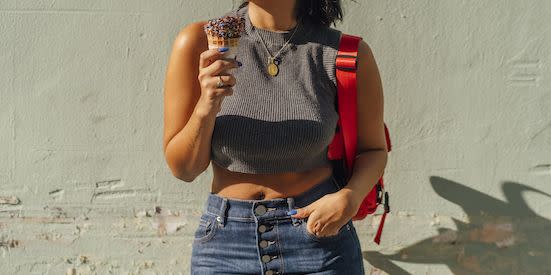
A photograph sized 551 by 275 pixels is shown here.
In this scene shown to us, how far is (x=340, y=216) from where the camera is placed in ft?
6.70

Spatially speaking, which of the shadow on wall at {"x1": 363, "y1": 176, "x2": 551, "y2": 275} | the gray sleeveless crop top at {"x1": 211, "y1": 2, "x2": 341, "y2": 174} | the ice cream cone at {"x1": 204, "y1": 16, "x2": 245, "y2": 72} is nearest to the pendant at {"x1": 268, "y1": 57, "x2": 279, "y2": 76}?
the gray sleeveless crop top at {"x1": 211, "y1": 2, "x2": 341, "y2": 174}

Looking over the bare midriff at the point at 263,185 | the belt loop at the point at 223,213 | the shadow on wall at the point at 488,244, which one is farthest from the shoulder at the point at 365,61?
the shadow on wall at the point at 488,244

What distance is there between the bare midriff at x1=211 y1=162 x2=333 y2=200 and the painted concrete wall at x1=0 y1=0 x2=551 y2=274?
90 centimetres

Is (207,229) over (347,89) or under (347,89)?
under

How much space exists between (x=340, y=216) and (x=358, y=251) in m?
0.26

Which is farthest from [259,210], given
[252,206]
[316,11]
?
[316,11]

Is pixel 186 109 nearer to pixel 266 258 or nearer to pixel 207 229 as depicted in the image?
pixel 207 229

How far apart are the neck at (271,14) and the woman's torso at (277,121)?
33mm

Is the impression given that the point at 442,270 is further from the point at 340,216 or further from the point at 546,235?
the point at 340,216

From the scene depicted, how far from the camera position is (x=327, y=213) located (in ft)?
6.66

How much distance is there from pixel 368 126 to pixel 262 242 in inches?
21.9

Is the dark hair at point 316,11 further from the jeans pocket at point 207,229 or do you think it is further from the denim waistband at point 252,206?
the jeans pocket at point 207,229

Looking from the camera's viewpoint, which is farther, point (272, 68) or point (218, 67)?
point (272, 68)

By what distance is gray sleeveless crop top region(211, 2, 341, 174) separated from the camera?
2041 mm
